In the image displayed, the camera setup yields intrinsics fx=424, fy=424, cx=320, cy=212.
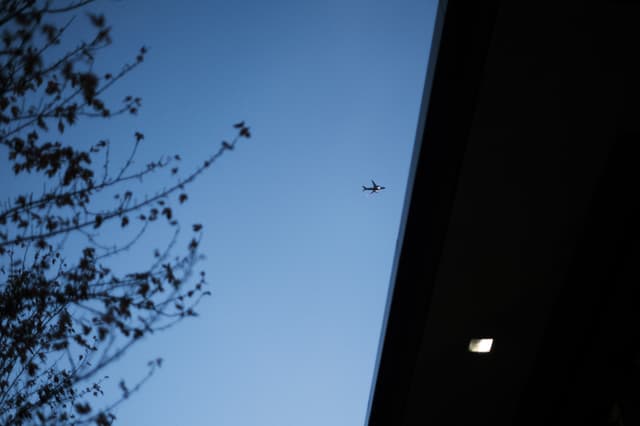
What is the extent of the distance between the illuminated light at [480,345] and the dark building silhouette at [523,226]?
8 centimetres

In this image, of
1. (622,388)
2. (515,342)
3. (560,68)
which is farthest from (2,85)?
(622,388)

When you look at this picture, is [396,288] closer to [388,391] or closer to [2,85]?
[388,391]

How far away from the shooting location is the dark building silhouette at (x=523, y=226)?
372 centimetres

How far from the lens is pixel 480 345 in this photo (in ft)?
16.2

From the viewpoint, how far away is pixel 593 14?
141 inches

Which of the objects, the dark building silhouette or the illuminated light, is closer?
the dark building silhouette

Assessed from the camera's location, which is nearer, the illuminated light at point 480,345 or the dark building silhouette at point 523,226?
the dark building silhouette at point 523,226

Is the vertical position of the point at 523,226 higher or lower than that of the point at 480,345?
higher

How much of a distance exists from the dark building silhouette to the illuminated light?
8 cm

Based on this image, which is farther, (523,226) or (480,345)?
(480,345)

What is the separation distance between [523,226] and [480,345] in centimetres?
154

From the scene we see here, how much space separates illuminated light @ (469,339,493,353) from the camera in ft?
16.2

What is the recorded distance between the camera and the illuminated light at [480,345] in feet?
16.2

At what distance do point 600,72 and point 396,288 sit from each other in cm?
280
